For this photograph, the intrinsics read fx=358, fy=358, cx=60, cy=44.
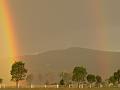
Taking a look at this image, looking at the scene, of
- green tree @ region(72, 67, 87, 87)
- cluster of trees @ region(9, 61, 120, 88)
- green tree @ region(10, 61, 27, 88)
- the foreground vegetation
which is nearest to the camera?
green tree @ region(10, 61, 27, 88)

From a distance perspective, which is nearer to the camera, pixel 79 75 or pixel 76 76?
pixel 79 75

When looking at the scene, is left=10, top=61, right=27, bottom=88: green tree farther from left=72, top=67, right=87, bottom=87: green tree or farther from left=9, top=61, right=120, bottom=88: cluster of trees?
left=72, top=67, right=87, bottom=87: green tree

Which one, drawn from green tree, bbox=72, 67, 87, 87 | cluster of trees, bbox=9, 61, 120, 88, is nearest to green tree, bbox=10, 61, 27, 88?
cluster of trees, bbox=9, 61, 120, 88

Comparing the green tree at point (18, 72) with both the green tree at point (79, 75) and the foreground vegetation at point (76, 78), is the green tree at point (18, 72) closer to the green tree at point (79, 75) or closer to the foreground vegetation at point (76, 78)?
the foreground vegetation at point (76, 78)

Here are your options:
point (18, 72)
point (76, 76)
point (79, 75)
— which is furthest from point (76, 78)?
point (18, 72)

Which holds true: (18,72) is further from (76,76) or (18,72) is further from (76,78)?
(76,76)

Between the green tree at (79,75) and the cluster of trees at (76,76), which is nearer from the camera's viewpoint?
the cluster of trees at (76,76)

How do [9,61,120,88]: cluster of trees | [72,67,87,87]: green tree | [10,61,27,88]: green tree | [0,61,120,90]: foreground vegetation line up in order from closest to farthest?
[10,61,27,88]: green tree < [0,61,120,90]: foreground vegetation < [9,61,120,88]: cluster of trees < [72,67,87,87]: green tree

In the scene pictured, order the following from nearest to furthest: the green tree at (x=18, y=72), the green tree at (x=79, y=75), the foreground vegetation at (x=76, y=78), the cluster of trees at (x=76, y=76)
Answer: the green tree at (x=18, y=72)
the foreground vegetation at (x=76, y=78)
the cluster of trees at (x=76, y=76)
the green tree at (x=79, y=75)

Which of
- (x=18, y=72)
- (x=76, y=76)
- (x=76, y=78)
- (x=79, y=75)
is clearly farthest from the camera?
(x=76, y=76)

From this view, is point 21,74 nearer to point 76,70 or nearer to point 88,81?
point 76,70

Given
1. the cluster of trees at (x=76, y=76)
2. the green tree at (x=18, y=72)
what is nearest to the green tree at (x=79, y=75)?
→ the cluster of trees at (x=76, y=76)

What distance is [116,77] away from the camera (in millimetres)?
173000

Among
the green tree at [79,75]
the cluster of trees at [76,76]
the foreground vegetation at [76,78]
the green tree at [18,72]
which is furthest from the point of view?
the green tree at [79,75]
